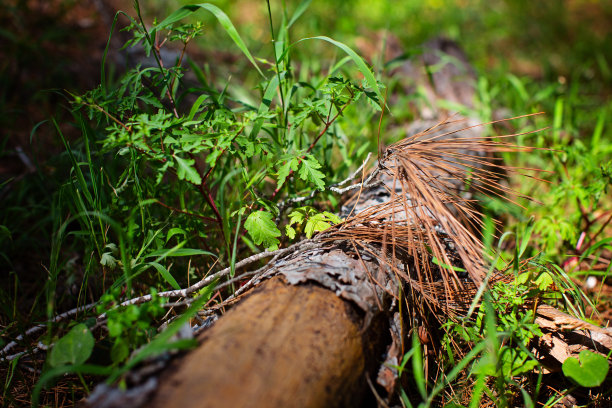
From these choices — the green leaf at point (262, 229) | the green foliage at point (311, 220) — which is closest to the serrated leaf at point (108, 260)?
the green leaf at point (262, 229)

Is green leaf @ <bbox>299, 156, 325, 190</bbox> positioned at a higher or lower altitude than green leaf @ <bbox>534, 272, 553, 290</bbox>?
higher

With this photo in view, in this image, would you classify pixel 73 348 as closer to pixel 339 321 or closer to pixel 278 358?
pixel 278 358

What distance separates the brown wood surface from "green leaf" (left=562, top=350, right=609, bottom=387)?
2.50ft

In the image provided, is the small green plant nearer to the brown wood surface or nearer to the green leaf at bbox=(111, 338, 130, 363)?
the green leaf at bbox=(111, 338, 130, 363)

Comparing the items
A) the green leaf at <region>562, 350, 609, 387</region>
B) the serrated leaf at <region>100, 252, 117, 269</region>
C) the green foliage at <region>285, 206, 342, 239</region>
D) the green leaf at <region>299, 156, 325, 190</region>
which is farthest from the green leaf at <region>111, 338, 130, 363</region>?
the green leaf at <region>562, 350, 609, 387</region>

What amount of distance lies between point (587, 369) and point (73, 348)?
1696 millimetres

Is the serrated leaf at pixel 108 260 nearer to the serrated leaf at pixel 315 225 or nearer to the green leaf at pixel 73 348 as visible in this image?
the green leaf at pixel 73 348

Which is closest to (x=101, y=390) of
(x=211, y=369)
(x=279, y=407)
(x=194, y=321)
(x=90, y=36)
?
(x=211, y=369)

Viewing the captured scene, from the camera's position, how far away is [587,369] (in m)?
1.30

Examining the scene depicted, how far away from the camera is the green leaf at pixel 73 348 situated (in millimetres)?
1155

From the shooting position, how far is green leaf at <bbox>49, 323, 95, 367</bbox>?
1155 mm

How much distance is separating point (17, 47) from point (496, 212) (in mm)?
3791

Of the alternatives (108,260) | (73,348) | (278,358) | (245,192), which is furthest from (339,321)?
(245,192)

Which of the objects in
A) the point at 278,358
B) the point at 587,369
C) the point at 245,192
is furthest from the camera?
the point at 245,192
